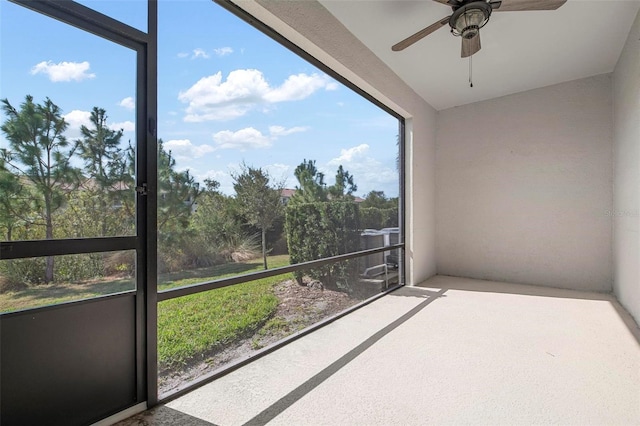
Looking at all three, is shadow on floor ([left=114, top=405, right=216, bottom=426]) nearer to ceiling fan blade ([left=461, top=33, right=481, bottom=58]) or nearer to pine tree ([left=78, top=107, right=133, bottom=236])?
pine tree ([left=78, top=107, right=133, bottom=236])

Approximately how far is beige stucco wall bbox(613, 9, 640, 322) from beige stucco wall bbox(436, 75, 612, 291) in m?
0.28

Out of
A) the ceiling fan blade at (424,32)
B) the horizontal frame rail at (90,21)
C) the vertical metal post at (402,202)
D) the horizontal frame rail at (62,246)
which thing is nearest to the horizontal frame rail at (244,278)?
the horizontal frame rail at (62,246)

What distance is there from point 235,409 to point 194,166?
4.79ft

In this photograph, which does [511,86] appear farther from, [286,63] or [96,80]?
[96,80]

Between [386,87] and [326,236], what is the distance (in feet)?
6.41

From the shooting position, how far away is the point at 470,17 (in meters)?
2.37

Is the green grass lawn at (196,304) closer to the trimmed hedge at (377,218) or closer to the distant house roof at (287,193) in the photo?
the distant house roof at (287,193)

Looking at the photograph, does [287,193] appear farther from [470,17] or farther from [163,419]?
[470,17]

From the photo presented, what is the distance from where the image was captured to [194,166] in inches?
80.3

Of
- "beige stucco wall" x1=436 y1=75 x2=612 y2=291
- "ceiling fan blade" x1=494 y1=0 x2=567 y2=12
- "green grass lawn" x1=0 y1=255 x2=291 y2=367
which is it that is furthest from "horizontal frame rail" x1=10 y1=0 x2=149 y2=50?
"beige stucco wall" x1=436 y1=75 x2=612 y2=291

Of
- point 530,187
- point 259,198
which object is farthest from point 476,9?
point 530,187

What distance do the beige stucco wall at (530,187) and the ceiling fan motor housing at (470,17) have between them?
282 cm

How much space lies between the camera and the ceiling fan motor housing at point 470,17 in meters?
2.29

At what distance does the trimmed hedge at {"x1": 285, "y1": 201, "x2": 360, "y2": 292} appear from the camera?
301cm
